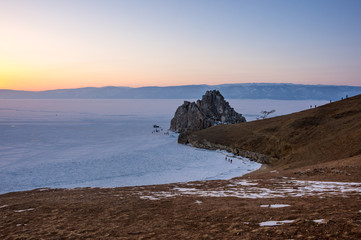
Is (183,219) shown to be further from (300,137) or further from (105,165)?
(300,137)

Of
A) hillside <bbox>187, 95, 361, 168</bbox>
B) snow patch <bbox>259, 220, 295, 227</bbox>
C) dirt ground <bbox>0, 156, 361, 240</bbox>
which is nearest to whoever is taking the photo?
dirt ground <bbox>0, 156, 361, 240</bbox>

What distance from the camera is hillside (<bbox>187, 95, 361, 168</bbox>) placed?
122 ft

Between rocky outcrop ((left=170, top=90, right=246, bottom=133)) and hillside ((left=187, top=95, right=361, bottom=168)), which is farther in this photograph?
rocky outcrop ((left=170, top=90, right=246, bottom=133))

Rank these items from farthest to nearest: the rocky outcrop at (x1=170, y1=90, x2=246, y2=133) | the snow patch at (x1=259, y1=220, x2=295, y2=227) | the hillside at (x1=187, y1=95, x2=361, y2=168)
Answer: the rocky outcrop at (x1=170, y1=90, x2=246, y2=133), the hillside at (x1=187, y1=95, x2=361, y2=168), the snow patch at (x1=259, y1=220, x2=295, y2=227)

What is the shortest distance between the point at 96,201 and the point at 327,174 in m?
18.6

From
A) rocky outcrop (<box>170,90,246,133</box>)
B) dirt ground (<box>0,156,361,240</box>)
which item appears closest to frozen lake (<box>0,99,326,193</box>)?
dirt ground (<box>0,156,361,240</box>)

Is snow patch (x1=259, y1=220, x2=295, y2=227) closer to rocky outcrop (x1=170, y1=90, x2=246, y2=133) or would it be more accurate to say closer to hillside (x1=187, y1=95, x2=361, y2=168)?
hillside (x1=187, y1=95, x2=361, y2=168)

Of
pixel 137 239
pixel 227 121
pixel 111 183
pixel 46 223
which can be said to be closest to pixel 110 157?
pixel 111 183

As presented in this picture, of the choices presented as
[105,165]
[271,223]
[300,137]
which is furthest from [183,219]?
[300,137]

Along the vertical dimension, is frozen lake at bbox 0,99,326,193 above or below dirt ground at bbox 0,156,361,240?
below

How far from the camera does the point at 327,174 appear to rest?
22.4 metres

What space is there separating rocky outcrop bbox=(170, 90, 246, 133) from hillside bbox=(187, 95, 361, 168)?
23.0 meters

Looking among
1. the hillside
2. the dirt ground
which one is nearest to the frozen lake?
the hillside

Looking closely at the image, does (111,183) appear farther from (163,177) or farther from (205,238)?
(205,238)
